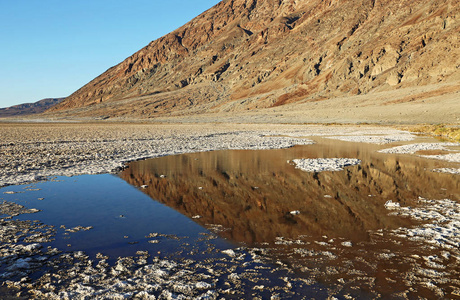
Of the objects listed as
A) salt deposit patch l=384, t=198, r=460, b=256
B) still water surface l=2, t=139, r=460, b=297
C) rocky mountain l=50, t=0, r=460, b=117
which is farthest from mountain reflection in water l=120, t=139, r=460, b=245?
rocky mountain l=50, t=0, r=460, b=117

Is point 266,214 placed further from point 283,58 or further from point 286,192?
point 283,58

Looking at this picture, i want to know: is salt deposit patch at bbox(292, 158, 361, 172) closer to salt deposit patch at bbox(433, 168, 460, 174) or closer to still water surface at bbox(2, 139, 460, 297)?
still water surface at bbox(2, 139, 460, 297)

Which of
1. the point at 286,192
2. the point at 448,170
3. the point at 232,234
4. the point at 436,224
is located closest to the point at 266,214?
the point at 232,234

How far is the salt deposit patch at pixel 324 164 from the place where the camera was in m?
13.5

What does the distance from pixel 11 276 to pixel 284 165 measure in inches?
445

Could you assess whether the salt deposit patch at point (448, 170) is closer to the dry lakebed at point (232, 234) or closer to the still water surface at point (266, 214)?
the dry lakebed at point (232, 234)

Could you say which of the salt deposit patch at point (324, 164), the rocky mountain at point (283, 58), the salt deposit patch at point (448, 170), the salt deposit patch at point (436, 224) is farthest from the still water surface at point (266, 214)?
the rocky mountain at point (283, 58)

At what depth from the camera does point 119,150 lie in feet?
67.8

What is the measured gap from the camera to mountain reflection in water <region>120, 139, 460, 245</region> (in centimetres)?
710

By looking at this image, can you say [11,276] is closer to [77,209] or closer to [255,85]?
[77,209]

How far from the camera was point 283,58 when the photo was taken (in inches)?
4961

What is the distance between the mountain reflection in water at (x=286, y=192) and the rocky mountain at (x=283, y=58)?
5976 cm

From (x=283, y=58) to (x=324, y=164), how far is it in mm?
117641

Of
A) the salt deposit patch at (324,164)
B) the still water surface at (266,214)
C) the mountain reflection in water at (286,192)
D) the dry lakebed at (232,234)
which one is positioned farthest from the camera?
the salt deposit patch at (324,164)
